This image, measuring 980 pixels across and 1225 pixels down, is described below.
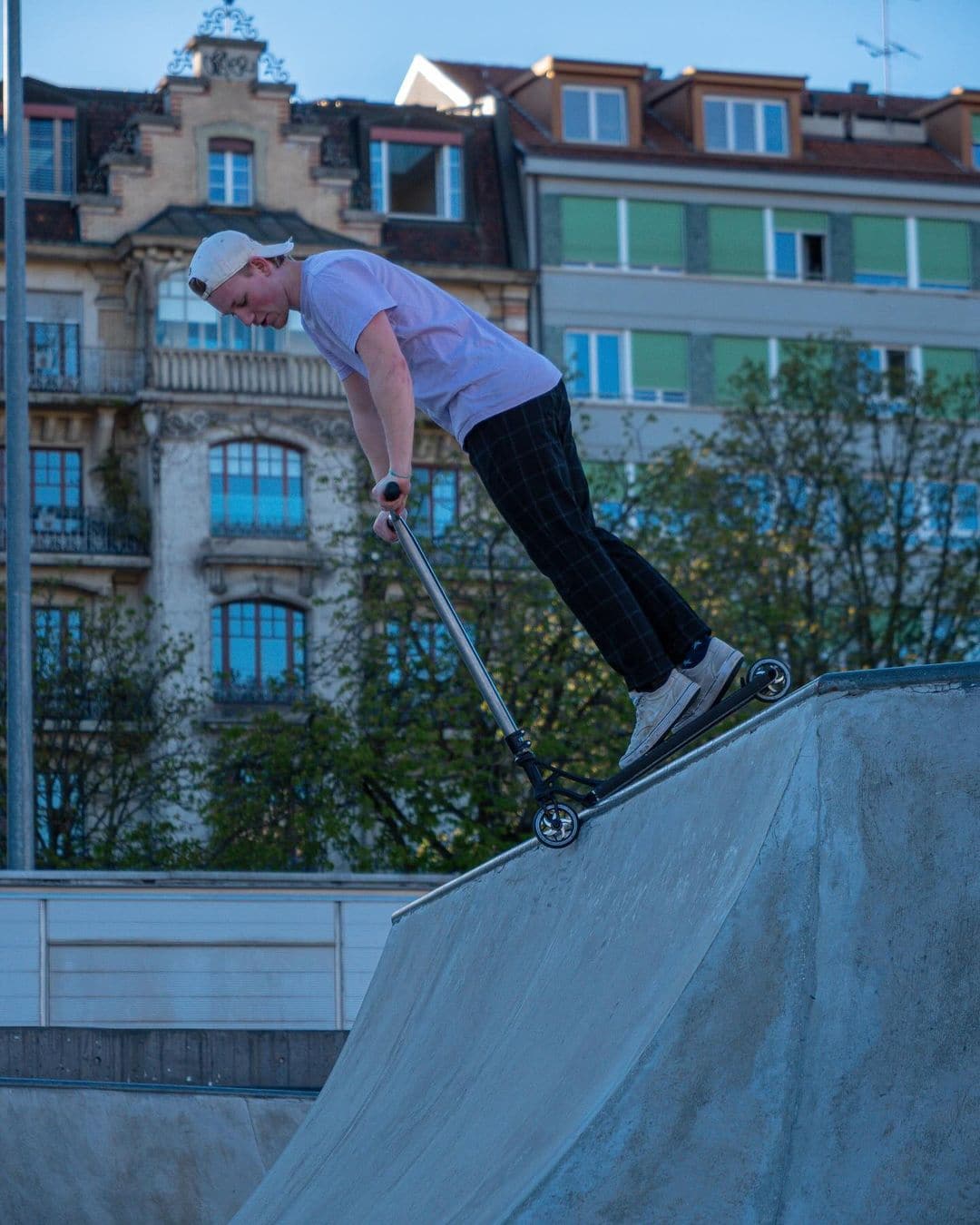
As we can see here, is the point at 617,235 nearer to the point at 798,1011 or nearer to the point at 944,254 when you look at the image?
the point at 944,254

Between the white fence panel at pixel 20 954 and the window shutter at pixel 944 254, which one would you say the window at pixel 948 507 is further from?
the white fence panel at pixel 20 954

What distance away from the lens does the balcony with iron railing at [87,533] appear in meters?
41.8

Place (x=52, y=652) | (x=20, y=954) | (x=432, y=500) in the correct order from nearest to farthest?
(x=20, y=954) → (x=52, y=652) → (x=432, y=500)

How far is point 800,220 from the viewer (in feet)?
156

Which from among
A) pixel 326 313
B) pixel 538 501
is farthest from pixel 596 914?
pixel 326 313

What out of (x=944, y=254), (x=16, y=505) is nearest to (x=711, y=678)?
(x=16, y=505)

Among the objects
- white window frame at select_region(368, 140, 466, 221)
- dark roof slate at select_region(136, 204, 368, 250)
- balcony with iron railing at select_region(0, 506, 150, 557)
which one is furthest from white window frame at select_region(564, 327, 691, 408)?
balcony with iron railing at select_region(0, 506, 150, 557)

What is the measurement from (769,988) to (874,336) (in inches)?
1744

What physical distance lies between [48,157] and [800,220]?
1650 cm

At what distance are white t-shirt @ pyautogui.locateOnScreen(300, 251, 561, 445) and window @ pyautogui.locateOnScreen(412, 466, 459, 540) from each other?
19.0 meters

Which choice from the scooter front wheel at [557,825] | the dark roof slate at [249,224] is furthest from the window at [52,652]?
→ the scooter front wheel at [557,825]

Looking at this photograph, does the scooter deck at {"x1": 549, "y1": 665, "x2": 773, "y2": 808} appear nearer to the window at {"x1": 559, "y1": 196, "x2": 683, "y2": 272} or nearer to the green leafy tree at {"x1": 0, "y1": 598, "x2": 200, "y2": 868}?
the green leafy tree at {"x1": 0, "y1": 598, "x2": 200, "y2": 868}

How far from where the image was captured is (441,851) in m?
28.5

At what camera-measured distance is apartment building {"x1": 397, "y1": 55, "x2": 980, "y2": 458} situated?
150 feet
